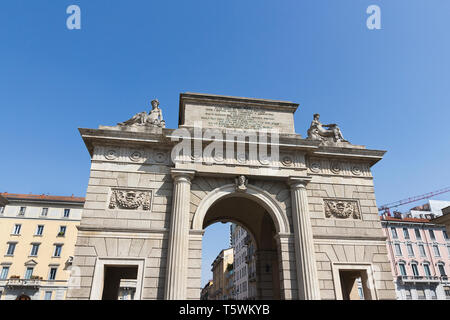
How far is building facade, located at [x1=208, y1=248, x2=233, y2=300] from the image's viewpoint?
68150 mm

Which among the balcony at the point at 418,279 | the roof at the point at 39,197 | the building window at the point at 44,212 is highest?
the roof at the point at 39,197

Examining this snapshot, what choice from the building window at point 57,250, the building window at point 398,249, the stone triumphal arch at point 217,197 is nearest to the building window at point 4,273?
the building window at point 57,250

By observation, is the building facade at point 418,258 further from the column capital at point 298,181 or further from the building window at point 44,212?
the building window at point 44,212

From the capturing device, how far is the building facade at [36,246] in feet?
139

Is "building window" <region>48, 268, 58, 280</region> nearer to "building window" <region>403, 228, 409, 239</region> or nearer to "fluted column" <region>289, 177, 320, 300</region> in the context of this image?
"fluted column" <region>289, 177, 320, 300</region>

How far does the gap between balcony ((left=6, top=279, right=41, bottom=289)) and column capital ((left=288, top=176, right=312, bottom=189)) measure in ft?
140

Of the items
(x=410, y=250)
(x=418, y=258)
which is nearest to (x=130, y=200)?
(x=410, y=250)

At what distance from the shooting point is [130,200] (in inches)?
555

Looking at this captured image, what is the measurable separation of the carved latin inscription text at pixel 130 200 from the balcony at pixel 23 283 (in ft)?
125

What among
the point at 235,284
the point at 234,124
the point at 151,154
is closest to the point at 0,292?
the point at 235,284

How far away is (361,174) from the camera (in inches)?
653

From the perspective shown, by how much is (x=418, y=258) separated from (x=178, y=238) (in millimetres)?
45005

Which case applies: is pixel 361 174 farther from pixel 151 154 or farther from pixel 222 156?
pixel 151 154

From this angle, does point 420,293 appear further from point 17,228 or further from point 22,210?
point 22,210
